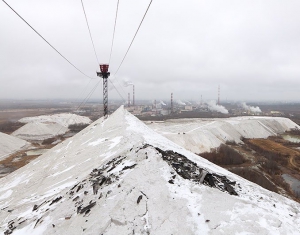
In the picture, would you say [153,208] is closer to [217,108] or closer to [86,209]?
[86,209]

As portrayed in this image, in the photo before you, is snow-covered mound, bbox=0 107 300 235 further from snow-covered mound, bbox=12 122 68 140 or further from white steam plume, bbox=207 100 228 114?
white steam plume, bbox=207 100 228 114

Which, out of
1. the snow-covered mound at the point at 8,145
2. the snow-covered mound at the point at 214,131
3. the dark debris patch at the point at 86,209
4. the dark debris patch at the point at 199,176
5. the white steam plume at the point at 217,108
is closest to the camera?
the dark debris patch at the point at 86,209

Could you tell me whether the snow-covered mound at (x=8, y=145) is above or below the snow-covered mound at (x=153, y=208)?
below

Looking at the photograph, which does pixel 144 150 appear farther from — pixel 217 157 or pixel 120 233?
pixel 217 157

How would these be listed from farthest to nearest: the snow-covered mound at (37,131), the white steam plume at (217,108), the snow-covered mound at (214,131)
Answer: the white steam plume at (217,108) → the snow-covered mound at (37,131) → the snow-covered mound at (214,131)

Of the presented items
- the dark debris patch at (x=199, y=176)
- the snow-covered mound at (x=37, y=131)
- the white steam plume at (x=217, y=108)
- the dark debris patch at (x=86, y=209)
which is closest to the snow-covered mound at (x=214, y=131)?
the dark debris patch at (x=199, y=176)

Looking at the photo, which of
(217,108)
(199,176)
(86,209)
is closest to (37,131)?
(86,209)

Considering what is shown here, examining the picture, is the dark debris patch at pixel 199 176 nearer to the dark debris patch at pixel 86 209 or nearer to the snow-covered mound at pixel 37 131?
the dark debris patch at pixel 86 209

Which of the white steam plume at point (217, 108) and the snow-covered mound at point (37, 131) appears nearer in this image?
the snow-covered mound at point (37, 131)
